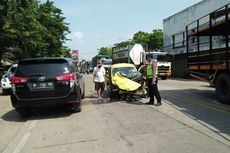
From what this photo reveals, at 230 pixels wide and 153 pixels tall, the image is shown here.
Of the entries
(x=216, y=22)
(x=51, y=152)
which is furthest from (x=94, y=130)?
(x=216, y=22)

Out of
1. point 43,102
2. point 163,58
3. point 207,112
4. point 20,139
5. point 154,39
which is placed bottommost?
point 20,139

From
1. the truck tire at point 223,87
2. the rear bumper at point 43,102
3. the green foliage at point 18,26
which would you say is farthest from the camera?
the green foliage at point 18,26

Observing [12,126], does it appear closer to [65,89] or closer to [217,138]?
[65,89]

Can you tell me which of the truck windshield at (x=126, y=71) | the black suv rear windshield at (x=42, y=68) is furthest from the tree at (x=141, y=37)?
the black suv rear windshield at (x=42, y=68)

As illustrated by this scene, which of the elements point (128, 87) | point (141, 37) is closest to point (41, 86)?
point (128, 87)

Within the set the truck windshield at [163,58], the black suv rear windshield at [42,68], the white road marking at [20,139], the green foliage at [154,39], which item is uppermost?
the green foliage at [154,39]

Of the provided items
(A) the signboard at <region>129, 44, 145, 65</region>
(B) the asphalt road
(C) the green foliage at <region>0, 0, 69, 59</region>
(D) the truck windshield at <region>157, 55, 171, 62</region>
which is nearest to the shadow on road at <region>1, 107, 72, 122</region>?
(B) the asphalt road

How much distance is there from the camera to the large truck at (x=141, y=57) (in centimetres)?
2975

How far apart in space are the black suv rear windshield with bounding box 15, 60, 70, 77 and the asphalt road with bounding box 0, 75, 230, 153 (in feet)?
4.46

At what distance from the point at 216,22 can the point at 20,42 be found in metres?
22.4

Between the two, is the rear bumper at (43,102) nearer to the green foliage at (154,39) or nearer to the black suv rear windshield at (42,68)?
the black suv rear windshield at (42,68)

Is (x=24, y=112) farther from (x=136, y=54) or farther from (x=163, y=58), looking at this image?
(x=136, y=54)

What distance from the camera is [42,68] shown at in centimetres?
944

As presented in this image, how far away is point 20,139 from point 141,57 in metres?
25.0
